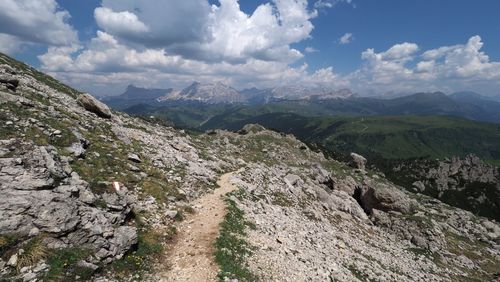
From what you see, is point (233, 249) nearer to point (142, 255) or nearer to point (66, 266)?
point (142, 255)

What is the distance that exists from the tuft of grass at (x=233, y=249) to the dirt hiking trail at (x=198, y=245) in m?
0.45

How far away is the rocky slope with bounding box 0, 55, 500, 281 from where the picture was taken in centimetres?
1992

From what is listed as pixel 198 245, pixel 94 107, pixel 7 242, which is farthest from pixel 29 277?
pixel 94 107

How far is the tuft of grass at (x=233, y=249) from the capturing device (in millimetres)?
20938

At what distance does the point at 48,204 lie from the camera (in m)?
21.1

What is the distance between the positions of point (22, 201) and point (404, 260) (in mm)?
39505

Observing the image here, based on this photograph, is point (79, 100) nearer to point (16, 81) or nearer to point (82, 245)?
point (16, 81)

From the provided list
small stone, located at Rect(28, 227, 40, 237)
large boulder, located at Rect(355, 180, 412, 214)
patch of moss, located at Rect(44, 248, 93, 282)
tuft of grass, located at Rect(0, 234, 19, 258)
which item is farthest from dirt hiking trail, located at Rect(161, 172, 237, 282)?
large boulder, located at Rect(355, 180, 412, 214)

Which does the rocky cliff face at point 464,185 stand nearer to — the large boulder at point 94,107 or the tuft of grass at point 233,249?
the large boulder at point 94,107

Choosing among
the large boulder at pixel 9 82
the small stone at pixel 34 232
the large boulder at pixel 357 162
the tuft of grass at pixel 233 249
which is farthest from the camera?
the large boulder at pixel 357 162

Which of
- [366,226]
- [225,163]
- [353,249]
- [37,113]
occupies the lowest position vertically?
[366,226]

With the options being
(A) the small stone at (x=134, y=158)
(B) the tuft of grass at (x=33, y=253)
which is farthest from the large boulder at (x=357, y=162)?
(B) the tuft of grass at (x=33, y=253)

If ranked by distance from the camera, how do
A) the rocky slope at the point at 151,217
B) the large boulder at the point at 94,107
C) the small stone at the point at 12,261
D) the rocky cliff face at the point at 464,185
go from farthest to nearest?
the rocky cliff face at the point at 464,185 < the large boulder at the point at 94,107 < the rocky slope at the point at 151,217 < the small stone at the point at 12,261

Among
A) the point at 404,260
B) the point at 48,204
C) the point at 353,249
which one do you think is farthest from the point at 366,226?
the point at 48,204
